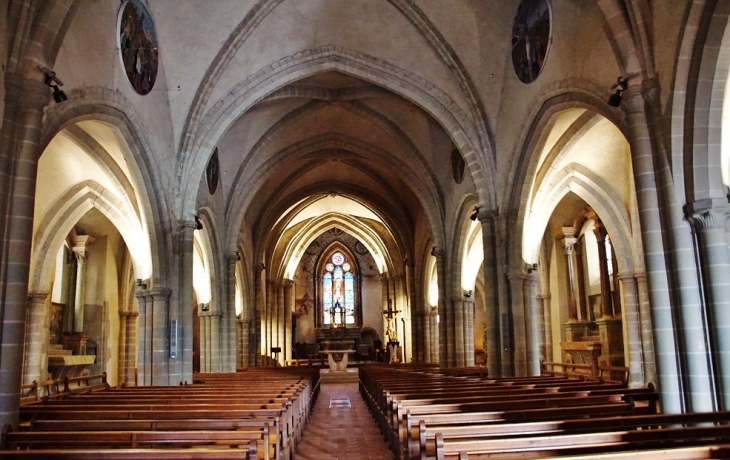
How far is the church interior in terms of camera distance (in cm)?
879

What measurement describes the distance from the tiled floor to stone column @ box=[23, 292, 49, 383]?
8.40m

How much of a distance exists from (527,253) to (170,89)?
10.1 metres

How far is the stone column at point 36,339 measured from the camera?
18672 millimetres

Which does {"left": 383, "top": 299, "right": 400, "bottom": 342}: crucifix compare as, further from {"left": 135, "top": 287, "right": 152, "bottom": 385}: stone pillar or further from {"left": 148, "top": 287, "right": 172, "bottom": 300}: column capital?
{"left": 148, "top": 287, "right": 172, "bottom": 300}: column capital

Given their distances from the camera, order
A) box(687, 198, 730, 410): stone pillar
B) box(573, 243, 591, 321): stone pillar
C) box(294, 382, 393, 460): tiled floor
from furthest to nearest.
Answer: box(573, 243, 591, 321): stone pillar < box(294, 382, 393, 460): tiled floor < box(687, 198, 730, 410): stone pillar

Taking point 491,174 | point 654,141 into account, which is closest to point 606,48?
point 654,141

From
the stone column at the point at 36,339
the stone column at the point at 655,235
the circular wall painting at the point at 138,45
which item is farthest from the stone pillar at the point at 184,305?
the stone column at the point at 655,235

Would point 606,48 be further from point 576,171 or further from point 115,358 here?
point 115,358

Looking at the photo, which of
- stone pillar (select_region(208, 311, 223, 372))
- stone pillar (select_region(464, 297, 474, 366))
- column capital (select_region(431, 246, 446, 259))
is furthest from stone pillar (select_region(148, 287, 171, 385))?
stone pillar (select_region(464, 297, 474, 366))

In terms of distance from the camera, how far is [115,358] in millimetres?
24406

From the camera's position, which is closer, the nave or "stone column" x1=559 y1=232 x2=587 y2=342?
the nave

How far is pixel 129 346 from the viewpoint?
2470 cm

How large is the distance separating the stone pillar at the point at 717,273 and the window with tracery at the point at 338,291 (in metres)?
36.7

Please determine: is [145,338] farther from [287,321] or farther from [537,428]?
[287,321]
